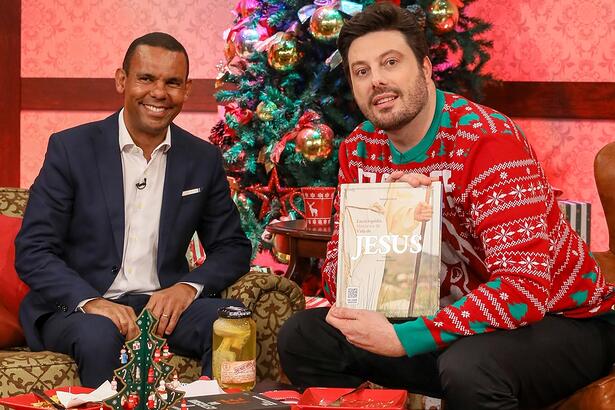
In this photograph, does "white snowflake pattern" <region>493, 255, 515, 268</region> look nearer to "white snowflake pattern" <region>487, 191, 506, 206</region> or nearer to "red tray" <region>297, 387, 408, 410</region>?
"white snowflake pattern" <region>487, 191, 506, 206</region>

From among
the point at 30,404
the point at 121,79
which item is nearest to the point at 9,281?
the point at 121,79

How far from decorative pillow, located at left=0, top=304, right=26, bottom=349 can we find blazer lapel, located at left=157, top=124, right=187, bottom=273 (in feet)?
1.62

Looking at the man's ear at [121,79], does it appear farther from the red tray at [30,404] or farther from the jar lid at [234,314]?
the red tray at [30,404]

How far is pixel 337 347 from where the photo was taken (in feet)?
8.46

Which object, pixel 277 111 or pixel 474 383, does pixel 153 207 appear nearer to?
pixel 474 383

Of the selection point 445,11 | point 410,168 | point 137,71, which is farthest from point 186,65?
point 445,11

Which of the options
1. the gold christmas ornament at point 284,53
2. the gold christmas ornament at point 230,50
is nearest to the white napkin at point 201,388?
the gold christmas ornament at point 284,53

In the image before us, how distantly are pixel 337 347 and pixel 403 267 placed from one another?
41cm

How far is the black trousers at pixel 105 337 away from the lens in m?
2.71

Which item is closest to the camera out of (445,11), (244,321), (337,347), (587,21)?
(244,321)

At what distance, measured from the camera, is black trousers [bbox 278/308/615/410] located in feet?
7.20

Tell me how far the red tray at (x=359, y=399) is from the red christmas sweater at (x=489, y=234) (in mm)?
232

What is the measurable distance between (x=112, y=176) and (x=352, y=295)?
108 cm

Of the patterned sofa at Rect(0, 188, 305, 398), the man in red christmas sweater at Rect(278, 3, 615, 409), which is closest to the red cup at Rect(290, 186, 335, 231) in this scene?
the patterned sofa at Rect(0, 188, 305, 398)
